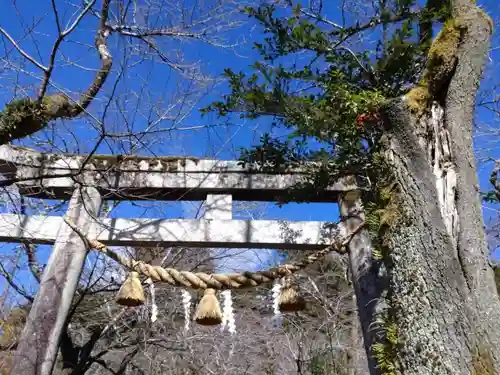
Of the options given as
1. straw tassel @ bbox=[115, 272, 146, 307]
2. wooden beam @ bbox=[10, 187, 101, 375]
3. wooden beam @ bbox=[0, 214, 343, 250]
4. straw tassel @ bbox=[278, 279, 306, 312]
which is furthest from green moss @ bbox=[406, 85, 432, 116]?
wooden beam @ bbox=[10, 187, 101, 375]

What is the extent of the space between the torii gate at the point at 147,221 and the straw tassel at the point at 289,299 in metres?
0.54

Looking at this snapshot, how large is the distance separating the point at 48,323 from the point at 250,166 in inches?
79.1

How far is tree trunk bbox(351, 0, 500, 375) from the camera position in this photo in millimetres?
1434

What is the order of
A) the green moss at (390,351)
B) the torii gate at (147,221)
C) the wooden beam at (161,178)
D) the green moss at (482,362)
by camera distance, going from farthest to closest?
the wooden beam at (161,178), the torii gate at (147,221), the green moss at (390,351), the green moss at (482,362)

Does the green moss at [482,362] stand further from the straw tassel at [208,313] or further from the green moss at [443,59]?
the straw tassel at [208,313]

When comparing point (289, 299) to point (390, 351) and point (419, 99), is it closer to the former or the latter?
point (390, 351)

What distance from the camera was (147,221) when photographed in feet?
11.4

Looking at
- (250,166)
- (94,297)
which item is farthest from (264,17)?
(94,297)

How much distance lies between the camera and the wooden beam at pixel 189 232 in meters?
3.40

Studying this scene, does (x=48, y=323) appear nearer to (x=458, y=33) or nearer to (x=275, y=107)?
(x=275, y=107)

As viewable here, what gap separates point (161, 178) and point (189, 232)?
0.58 metres

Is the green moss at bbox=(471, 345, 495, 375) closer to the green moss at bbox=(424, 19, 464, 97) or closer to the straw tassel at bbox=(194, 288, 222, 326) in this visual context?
the green moss at bbox=(424, 19, 464, 97)

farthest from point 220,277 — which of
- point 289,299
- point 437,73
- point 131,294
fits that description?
point 437,73

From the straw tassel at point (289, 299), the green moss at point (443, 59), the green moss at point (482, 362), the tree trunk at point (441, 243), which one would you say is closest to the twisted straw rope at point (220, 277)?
the straw tassel at point (289, 299)
